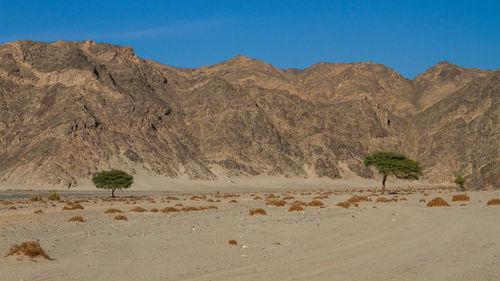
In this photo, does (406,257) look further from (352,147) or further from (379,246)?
(352,147)

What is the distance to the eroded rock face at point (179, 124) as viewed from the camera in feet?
434

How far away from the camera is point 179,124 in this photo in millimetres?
160750

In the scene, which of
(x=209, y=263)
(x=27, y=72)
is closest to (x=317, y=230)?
(x=209, y=263)

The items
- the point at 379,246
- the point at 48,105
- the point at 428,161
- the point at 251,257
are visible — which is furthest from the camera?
the point at 428,161

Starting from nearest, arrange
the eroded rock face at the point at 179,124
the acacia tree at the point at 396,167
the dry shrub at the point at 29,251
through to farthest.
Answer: the dry shrub at the point at 29,251 < the acacia tree at the point at 396,167 < the eroded rock face at the point at 179,124

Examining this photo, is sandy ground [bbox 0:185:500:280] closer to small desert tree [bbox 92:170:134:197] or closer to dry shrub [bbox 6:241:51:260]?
dry shrub [bbox 6:241:51:260]

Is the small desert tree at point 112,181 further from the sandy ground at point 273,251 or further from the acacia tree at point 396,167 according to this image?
the sandy ground at point 273,251

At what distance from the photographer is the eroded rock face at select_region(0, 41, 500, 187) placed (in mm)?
132375

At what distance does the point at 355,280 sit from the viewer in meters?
11.9

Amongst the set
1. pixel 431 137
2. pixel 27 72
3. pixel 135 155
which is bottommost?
pixel 135 155

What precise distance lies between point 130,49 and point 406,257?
171 metres

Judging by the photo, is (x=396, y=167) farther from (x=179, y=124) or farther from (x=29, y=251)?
(x=179, y=124)

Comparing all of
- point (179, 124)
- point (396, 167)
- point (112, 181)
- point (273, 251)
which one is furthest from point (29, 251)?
point (179, 124)

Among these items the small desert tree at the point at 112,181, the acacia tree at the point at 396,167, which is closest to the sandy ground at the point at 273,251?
the acacia tree at the point at 396,167
